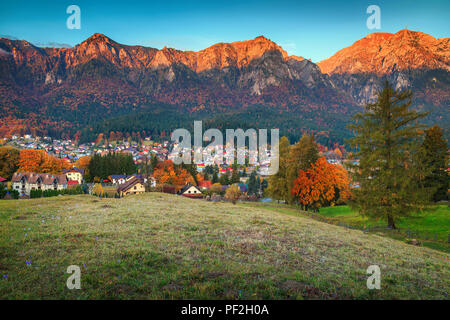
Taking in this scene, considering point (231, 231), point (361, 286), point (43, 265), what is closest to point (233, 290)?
point (361, 286)

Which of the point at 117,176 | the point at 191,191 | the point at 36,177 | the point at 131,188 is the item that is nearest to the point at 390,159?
the point at 131,188

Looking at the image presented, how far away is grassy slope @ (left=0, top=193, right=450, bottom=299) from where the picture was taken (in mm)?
6242

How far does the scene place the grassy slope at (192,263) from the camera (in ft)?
20.5

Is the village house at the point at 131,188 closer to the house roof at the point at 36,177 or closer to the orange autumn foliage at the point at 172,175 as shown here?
the house roof at the point at 36,177

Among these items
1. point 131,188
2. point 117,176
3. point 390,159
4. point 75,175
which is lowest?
point 131,188

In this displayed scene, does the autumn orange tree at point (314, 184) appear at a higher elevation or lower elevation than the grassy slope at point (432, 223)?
higher

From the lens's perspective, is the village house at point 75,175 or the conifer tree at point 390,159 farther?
the village house at point 75,175

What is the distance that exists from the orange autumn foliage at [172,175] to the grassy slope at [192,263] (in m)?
71.3

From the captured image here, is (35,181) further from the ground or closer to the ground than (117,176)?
further from the ground

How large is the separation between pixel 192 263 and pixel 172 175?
80726 millimetres

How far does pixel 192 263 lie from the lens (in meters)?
8.22

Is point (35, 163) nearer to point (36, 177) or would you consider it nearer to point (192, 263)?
point (36, 177)

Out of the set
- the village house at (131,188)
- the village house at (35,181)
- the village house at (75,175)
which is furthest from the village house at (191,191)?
the village house at (75,175)
